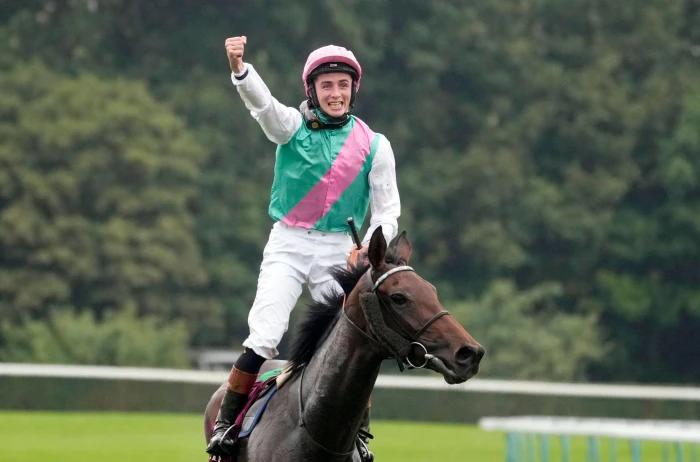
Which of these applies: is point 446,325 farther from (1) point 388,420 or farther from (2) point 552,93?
(2) point 552,93

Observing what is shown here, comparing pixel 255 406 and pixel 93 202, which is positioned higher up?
pixel 255 406

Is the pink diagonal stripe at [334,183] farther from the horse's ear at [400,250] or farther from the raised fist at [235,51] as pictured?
the horse's ear at [400,250]

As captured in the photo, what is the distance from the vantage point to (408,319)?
518cm

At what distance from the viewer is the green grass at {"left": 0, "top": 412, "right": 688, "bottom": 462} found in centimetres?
1409

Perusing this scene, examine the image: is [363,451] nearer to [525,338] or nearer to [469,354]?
[469,354]

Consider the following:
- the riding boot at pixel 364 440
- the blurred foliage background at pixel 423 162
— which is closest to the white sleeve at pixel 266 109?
the riding boot at pixel 364 440

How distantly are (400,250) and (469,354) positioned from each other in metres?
0.61

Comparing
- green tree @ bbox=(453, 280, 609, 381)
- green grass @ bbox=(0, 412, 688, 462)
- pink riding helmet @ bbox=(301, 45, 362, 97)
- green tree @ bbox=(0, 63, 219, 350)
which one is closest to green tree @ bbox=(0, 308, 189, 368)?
green tree @ bbox=(0, 63, 219, 350)

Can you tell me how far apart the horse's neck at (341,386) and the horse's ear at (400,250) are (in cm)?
29

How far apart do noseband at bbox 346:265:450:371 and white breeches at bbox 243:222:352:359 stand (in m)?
0.69

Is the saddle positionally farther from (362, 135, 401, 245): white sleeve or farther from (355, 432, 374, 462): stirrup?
(362, 135, 401, 245): white sleeve

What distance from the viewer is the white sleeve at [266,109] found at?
233 inches

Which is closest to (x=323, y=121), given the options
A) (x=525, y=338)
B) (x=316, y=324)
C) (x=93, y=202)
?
(x=316, y=324)

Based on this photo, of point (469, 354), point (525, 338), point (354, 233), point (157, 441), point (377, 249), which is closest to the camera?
point (469, 354)
